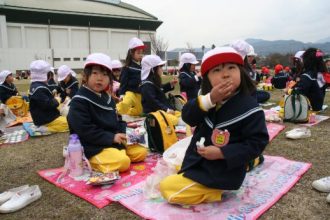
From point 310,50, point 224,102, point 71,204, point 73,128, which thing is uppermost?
point 310,50

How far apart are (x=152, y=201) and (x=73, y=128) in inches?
50.9

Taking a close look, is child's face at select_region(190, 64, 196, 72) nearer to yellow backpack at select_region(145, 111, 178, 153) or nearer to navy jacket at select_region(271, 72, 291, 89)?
yellow backpack at select_region(145, 111, 178, 153)

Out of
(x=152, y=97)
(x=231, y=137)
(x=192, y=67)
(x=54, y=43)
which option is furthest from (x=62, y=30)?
(x=231, y=137)

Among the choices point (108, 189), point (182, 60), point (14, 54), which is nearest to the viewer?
point (108, 189)

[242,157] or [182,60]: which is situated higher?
[182,60]

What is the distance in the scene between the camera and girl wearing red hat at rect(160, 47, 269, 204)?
2.22 metres

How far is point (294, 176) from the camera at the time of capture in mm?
2984

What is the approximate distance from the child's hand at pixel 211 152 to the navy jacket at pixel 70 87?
5.43 meters

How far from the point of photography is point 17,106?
747 cm

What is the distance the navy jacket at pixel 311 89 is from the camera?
5.73 meters

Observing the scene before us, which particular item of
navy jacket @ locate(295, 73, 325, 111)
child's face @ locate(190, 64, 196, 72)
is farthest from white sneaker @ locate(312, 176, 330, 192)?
child's face @ locate(190, 64, 196, 72)

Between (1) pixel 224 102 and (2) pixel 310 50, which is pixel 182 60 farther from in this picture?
(1) pixel 224 102

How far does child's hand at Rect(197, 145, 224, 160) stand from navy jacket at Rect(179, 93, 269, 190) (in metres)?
0.04

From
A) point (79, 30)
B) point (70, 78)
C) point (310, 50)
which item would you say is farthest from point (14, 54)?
point (310, 50)
